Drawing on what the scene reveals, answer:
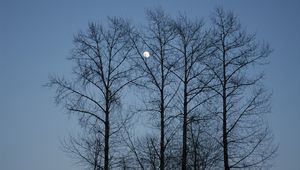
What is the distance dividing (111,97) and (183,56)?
4.02 meters

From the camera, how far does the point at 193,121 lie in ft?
65.7

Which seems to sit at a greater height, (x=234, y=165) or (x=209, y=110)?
(x=209, y=110)

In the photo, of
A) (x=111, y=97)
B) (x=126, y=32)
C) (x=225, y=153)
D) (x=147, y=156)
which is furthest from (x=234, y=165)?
(x=126, y=32)

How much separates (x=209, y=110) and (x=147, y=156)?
4.36m

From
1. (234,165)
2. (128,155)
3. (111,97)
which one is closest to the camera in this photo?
(234,165)

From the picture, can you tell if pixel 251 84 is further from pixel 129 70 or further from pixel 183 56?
pixel 129 70

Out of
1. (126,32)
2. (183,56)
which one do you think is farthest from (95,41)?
(183,56)

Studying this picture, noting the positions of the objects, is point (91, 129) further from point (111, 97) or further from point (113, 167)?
point (113, 167)

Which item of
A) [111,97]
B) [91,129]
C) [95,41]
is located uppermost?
[95,41]

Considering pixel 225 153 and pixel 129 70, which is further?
pixel 129 70

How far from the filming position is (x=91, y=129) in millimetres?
20625

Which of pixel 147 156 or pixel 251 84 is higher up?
pixel 251 84

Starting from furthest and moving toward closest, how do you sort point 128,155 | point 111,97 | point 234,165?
point 128,155, point 111,97, point 234,165

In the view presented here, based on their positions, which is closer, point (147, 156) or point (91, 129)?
point (91, 129)
